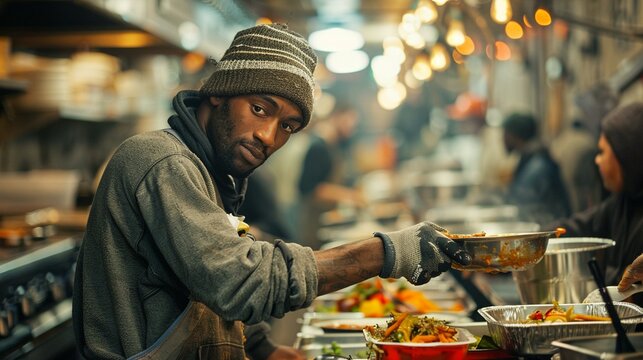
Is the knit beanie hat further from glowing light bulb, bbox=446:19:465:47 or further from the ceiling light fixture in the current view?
the ceiling light fixture

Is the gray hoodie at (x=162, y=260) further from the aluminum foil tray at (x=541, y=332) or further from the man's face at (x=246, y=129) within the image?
the aluminum foil tray at (x=541, y=332)

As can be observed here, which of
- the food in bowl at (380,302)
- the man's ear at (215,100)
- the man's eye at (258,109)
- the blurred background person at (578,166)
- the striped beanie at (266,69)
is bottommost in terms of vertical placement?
the food in bowl at (380,302)

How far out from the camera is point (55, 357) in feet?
16.2

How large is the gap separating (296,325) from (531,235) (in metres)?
2.30

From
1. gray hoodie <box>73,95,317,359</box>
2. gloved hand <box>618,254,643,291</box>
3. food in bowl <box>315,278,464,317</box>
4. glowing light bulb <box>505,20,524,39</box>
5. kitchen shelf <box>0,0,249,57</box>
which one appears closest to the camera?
gray hoodie <box>73,95,317,359</box>

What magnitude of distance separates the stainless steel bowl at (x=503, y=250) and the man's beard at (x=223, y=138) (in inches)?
35.3

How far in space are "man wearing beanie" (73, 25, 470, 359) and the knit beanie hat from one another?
1.97m

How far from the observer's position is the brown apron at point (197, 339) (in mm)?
2852

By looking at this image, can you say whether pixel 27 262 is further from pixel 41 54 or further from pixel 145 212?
pixel 41 54

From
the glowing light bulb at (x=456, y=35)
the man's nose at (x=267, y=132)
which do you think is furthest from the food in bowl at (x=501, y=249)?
the glowing light bulb at (x=456, y=35)

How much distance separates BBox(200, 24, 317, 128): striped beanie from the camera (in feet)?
10.2

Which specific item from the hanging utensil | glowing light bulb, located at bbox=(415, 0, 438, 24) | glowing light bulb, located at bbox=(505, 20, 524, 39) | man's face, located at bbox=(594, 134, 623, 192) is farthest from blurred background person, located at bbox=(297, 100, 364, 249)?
the hanging utensil

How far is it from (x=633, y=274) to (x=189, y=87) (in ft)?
25.9

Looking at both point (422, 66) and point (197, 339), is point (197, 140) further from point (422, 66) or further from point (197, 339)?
point (422, 66)
